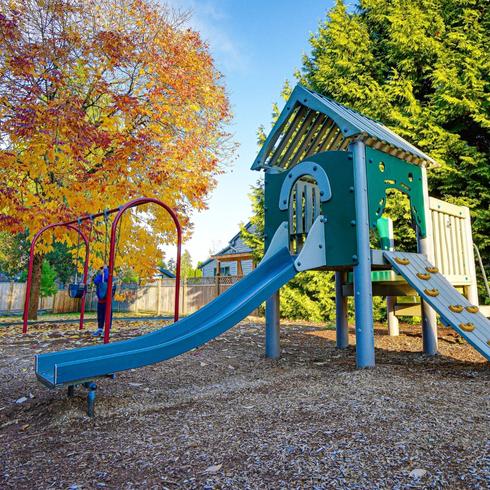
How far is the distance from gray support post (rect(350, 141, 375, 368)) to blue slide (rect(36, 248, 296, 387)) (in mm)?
712

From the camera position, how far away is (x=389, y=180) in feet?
15.7

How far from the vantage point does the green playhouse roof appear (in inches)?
182

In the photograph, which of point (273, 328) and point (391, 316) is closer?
point (273, 328)

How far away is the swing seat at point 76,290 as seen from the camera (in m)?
5.42

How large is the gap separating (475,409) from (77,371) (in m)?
2.62

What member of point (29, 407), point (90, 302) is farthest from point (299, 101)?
point (90, 302)

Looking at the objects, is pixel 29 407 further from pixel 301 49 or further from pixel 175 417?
pixel 301 49

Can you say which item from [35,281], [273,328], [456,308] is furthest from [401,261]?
[35,281]

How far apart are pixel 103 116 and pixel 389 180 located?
6.43m

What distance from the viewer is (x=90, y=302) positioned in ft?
72.4

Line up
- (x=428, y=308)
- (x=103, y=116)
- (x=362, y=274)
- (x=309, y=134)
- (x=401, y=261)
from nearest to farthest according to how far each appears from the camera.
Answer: (x=362, y=274)
(x=401, y=261)
(x=428, y=308)
(x=309, y=134)
(x=103, y=116)

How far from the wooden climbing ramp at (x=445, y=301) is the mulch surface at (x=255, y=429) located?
0.39 m

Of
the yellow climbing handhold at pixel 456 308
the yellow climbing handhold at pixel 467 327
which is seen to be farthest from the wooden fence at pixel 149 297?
the yellow climbing handhold at pixel 467 327

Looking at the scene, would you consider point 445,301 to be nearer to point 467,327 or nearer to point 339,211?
point 467,327
